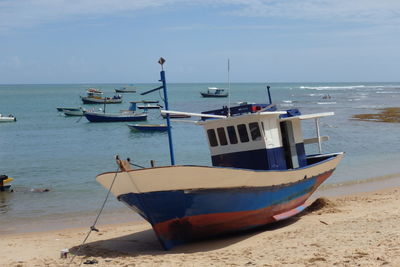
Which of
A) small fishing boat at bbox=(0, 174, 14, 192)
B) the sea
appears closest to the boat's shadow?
the sea

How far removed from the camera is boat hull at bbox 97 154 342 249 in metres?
11.2

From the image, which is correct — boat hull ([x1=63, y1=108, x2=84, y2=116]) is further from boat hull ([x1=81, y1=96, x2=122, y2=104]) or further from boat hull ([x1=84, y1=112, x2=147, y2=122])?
boat hull ([x1=81, y1=96, x2=122, y2=104])

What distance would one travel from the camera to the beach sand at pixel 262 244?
32.1 feet

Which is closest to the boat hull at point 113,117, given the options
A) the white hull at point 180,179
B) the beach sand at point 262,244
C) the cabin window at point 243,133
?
the beach sand at point 262,244

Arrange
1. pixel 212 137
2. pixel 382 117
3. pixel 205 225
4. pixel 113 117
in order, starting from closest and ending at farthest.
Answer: pixel 205 225 < pixel 212 137 < pixel 382 117 < pixel 113 117

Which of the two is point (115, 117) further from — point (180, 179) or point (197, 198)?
point (180, 179)

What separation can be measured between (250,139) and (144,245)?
11.4ft

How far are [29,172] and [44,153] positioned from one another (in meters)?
7.76

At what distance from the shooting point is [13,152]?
116ft

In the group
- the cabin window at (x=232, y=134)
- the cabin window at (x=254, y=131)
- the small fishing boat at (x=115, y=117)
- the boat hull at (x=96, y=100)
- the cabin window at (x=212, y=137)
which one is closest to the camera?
the cabin window at (x=254, y=131)

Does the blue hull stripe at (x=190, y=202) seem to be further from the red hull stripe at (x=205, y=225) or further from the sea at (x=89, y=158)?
the sea at (x=89, y=158)

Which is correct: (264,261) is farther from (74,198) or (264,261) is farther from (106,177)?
(74,198)

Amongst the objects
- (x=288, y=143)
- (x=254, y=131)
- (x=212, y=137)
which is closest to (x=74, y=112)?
(x=212, y=137)

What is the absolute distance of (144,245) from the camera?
12859 millimetres
